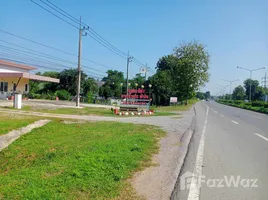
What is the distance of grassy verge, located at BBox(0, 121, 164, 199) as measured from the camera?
4420 millimetres

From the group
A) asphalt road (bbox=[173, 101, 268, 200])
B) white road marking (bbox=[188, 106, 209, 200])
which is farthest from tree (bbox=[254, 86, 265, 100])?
white road marking (bbox=[188, 106, 209, 200])

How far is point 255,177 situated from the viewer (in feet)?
18.0

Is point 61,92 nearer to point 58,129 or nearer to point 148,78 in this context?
point 148,78

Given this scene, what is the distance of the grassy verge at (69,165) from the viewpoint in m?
4.42

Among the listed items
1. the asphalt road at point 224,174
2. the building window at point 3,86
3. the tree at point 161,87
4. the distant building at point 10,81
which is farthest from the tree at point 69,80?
the asphalt road at point 224,174

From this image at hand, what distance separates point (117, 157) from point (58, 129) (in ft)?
19.6

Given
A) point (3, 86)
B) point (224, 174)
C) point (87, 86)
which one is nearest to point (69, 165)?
point (224, 174)

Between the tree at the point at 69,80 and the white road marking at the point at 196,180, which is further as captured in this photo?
the tree at the point at 69,80

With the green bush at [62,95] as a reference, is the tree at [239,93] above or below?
above

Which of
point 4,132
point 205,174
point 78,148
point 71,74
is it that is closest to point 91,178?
point 205,174

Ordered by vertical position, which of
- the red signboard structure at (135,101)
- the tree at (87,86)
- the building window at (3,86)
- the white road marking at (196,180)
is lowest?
the white road marking at (196,180)

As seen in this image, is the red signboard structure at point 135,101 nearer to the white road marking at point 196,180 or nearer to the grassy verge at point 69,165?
the grassy verge at point 69,165

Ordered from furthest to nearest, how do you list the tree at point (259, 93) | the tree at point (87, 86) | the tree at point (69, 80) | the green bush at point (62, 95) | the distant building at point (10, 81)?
the tree at point (259, 93)
the tree at point (87, 86)
the tree at point (69, 80)
the green bush at point (62, 95)
the distant building at point (10, 81)

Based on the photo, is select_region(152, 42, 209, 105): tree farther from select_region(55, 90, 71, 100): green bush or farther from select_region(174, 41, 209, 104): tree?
select_region(55, 90, 71, 100): green bush
